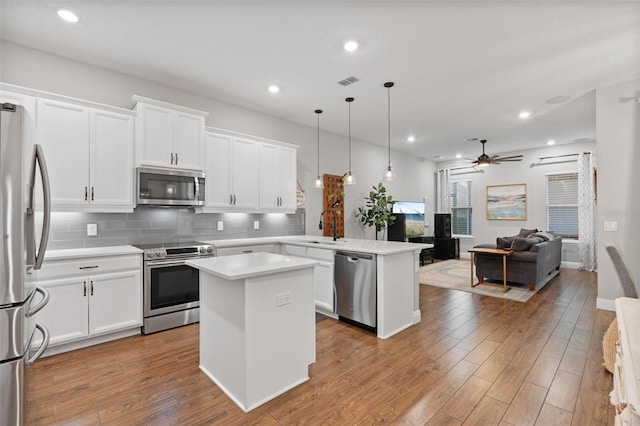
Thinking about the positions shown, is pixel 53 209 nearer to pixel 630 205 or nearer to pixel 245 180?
pixel 245 180

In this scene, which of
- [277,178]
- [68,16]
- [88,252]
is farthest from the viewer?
[277,178]

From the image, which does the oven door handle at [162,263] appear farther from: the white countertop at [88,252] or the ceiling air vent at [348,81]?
the ceiling air vent at [348,81]

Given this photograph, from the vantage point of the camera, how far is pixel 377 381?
232cm

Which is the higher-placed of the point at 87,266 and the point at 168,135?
the point at 168,135

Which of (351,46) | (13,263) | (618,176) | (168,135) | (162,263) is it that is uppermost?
(351,46)

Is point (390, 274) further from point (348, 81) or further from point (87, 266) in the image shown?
point (87, 266)

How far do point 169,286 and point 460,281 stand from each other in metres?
4.92

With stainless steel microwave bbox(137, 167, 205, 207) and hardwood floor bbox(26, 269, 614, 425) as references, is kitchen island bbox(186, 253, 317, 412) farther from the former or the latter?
stainless steel microwave bbox(137, 167, 205, 207)

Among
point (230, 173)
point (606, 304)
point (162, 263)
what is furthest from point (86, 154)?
point (606, 304)

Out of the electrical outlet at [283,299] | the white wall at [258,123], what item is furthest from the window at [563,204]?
the electrical outlet at [283,299]

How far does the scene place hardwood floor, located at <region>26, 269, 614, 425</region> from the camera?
6.30 ft

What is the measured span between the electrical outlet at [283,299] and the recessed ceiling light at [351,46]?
237 cm

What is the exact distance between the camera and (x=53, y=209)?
280 centimetres

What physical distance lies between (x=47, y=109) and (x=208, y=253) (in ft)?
6.76
